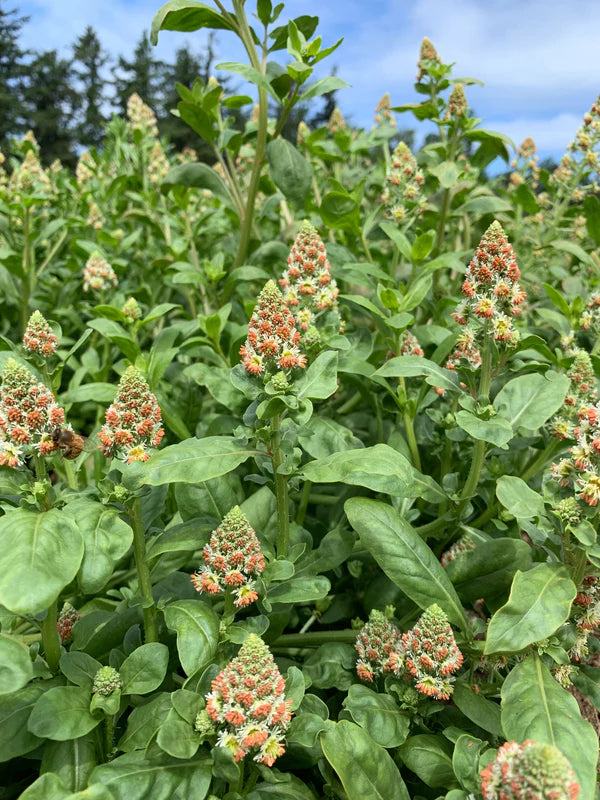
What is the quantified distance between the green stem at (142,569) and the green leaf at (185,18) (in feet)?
6.10

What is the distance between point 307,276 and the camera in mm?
2336

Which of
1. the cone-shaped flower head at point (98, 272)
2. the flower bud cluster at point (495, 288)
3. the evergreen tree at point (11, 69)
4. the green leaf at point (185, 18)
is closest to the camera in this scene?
the flower bud cluster at point (495, 288)

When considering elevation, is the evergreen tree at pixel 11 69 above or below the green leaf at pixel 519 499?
above

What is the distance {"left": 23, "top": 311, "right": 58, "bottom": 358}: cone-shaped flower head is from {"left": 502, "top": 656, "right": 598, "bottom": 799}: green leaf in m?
1.69

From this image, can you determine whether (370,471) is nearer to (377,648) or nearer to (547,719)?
(377,648)

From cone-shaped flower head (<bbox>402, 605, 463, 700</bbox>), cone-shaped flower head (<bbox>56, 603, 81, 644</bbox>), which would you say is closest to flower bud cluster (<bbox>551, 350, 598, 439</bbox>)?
cone-shaped flower head (<bbox>402, 605, 463, 700</bbox>)

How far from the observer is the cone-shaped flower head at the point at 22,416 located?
156 centimetres

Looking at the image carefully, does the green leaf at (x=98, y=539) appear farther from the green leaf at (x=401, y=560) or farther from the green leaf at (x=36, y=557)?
the green leaf at (x=401, y=560)

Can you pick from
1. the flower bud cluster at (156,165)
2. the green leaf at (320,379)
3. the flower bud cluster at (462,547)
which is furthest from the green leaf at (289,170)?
the flower bud cluster at (156,165)

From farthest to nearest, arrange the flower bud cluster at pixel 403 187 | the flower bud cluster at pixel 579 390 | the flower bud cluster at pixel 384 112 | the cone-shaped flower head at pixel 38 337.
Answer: the flower bud cluster at pixel 384 112
the flower bud cluster at pixel 403 187
the flower bud cluster at pixel 579 390
the cone-shaped flower head at pixel 38 337

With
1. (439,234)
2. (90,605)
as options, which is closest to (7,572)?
(90,605)

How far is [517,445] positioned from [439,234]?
1.62 meters

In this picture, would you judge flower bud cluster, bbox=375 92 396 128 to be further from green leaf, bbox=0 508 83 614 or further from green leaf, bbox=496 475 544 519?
green leaf, bbox=0 508 83 614

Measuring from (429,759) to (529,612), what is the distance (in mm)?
466
